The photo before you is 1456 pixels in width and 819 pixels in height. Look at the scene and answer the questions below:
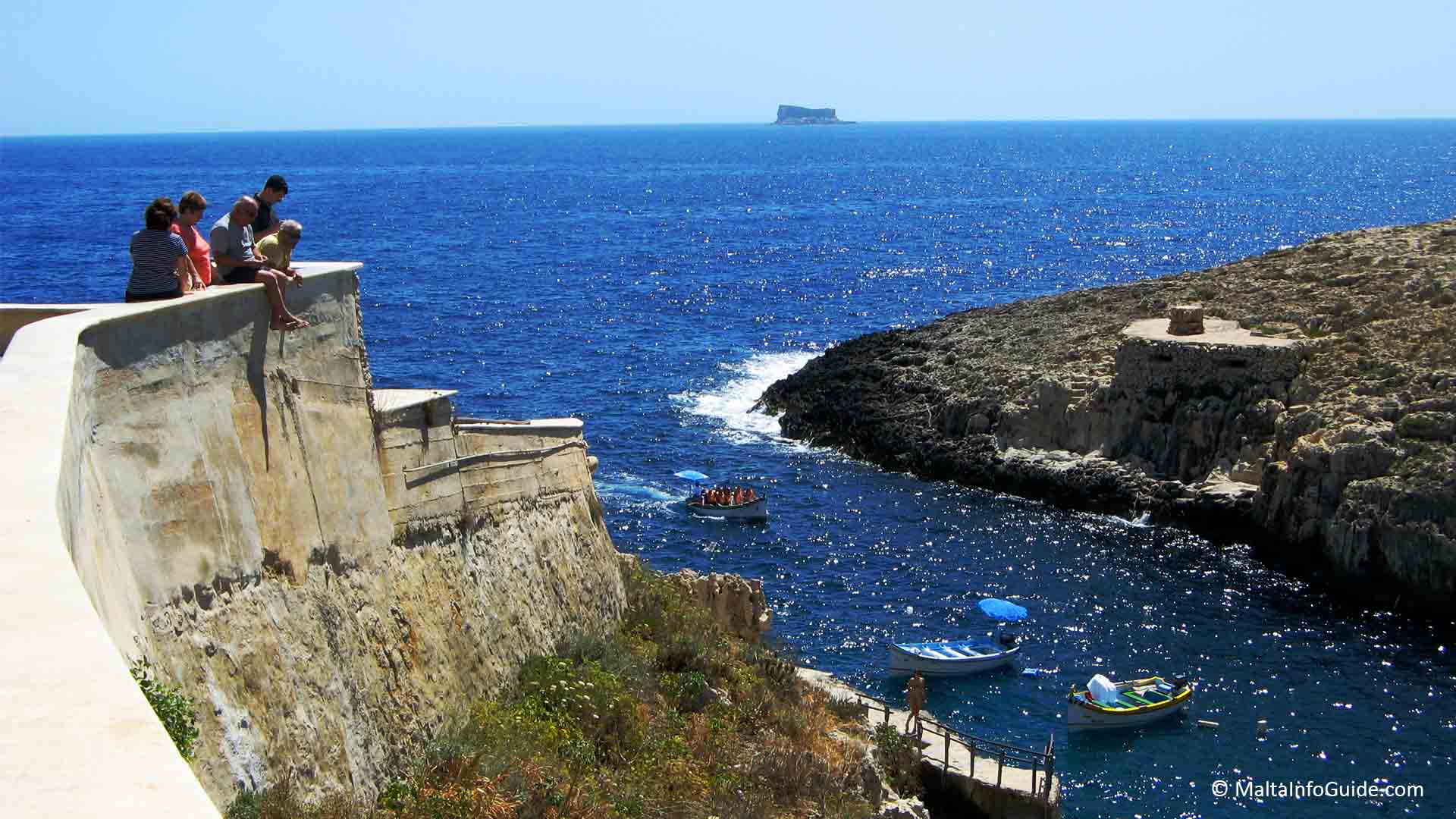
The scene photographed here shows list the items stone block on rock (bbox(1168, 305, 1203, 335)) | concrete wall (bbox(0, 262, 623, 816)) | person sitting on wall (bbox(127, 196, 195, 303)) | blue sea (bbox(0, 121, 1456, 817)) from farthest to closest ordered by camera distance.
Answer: stone block on rock (bbox(1168, 305, 1203, 335)), blue sea (bbox(0, 121, 1456, 817)), person sitting on wall (bbox(127, 196, 195, 303)), concrete wall (bbox(0, 262, 623, 816))

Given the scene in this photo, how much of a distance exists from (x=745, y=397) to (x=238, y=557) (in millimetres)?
52158

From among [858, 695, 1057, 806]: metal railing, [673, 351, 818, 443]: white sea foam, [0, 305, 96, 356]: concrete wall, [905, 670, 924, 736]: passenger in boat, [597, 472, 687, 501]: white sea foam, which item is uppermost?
[0, 305, 96, 356]: concrete wall

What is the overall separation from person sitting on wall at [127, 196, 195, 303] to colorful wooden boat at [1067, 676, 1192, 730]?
78.5ft

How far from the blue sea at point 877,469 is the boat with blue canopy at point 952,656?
41cm

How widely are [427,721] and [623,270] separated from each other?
93676 millimetres

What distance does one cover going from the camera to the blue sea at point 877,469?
98.6ft

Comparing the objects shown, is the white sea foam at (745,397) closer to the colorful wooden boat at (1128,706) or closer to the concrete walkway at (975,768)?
the colorful wooden boat at (1128,706)

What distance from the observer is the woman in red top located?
37.9 ft

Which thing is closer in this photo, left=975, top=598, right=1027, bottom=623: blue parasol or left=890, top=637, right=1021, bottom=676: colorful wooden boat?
left=890, top=637, right=1021, bottom=676: colorful wooden boat

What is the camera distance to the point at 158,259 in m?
11.0

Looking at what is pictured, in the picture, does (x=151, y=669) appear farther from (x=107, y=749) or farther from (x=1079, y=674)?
(x=1079, y=674)

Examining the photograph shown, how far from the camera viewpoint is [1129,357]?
47531 millimetres

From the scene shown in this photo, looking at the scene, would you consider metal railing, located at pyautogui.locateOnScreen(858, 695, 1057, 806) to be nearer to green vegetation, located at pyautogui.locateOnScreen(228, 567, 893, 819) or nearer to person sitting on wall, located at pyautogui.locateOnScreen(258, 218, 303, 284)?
green vegetation, located at pyautogui.locateOnScreen(228, 567, 893, 819)

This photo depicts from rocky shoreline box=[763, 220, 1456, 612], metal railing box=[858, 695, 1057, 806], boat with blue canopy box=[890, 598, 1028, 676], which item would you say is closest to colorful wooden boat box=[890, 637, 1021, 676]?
boat with blue canopy box=[890, 598, 1028, 676]
